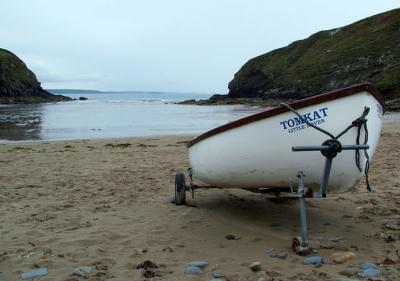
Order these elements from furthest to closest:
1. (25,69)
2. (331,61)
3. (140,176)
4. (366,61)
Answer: (25,69)
(331,61)
(366,61)
(140,176)

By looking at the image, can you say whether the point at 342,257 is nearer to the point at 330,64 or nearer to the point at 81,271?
the point at 81,271

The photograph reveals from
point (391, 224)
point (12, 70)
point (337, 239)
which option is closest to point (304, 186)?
point (337, 239)

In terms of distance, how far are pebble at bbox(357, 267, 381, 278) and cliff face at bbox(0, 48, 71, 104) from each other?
7544 centimetres

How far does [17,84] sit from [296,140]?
293 ft

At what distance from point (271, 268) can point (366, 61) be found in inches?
2332

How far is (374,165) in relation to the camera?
31.2ft

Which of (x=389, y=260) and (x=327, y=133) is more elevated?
(x=327, y=133)

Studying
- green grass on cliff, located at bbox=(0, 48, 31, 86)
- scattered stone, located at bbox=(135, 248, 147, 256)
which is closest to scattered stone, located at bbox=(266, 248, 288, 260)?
scattered stone, located at bbox=(135, 248, 147, 256)

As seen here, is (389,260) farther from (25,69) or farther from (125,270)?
(25,69)

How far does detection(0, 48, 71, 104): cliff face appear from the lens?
7899 cm

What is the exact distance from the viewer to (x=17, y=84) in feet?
280

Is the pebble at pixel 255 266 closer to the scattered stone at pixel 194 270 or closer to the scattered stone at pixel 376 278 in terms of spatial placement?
the scattered stone at pixel 194 270

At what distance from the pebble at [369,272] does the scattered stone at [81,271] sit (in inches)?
93.7

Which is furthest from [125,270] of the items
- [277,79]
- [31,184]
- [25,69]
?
[25,69]
